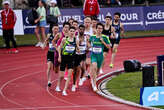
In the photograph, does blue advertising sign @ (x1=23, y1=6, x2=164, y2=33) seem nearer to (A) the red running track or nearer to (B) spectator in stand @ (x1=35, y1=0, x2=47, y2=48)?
(A) the red running track

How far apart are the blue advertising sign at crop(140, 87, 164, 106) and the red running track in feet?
1.06

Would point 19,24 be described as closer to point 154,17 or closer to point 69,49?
point 154,17

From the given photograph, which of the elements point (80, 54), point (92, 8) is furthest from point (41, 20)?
point (80, 54)

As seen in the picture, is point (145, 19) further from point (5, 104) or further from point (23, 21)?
Result: point (5, 104)

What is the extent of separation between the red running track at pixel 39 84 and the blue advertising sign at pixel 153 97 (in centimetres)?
32

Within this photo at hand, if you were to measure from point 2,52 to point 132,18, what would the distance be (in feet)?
27.9

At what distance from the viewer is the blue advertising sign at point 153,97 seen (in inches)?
518

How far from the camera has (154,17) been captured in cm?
2978

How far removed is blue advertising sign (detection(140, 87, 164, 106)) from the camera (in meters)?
13.1

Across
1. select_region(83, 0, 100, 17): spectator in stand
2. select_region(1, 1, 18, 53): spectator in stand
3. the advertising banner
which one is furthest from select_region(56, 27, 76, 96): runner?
the advertising banner

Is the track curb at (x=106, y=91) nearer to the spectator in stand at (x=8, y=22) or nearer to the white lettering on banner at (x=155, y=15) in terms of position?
the spectator in stand at (x=8, y=22)

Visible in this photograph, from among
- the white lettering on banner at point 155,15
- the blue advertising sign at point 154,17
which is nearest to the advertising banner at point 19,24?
the blue advertising sign at point 154,17

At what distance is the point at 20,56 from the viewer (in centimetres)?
2322

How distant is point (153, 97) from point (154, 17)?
17004 mm
